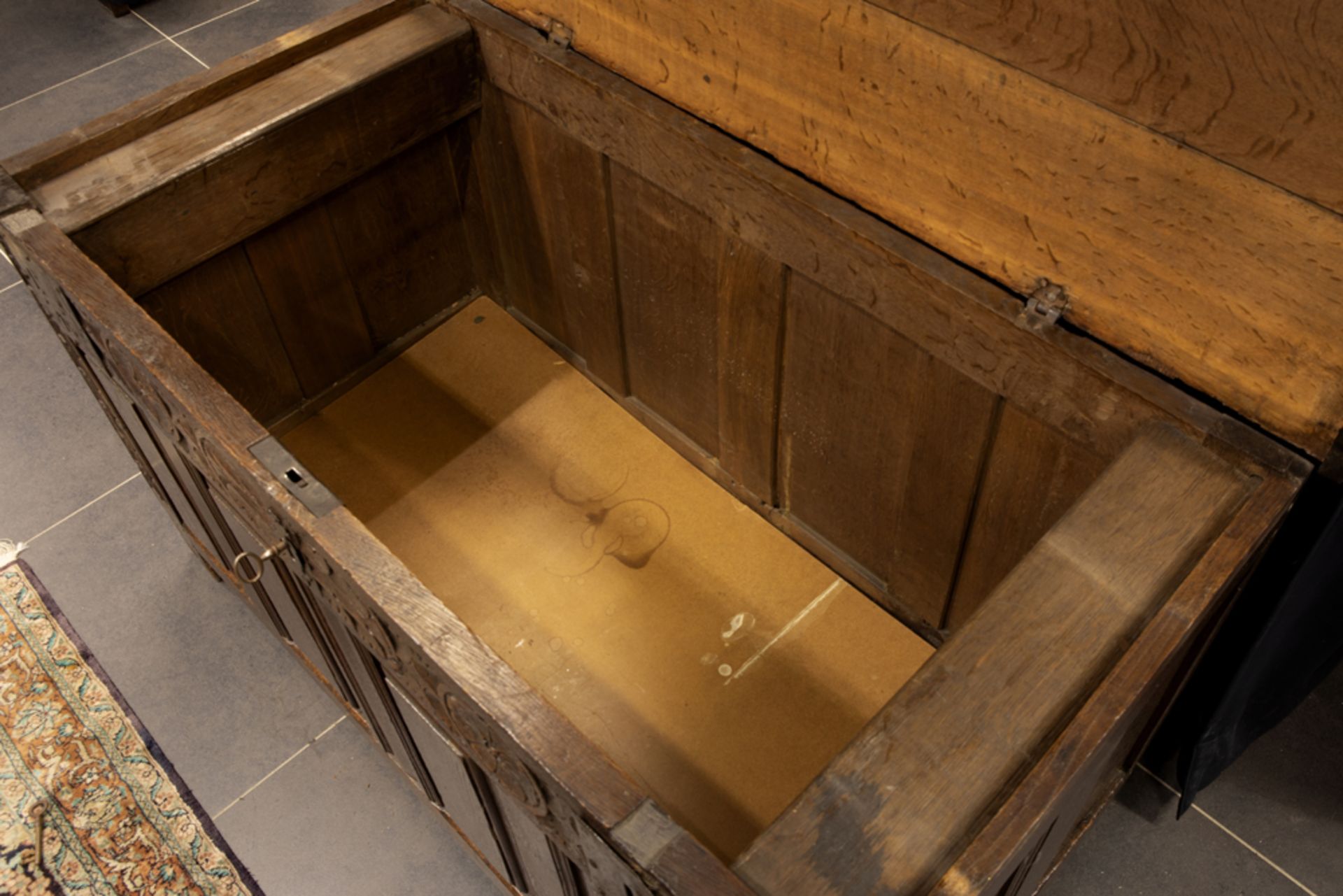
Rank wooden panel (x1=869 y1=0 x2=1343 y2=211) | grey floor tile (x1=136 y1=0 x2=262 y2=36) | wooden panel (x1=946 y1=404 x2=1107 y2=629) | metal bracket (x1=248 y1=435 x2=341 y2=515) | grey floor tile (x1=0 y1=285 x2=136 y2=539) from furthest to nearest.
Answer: grey floor tile (x1=136 y1=0 x2=262 y2=36), grey floor tile (x1=0 y1=285 x2=136 y2=539), wooden panel (x1=946 y1=404 x2=1107 y2=629), metal bracket (x1=248 y1=435 x2=341 y2=515), wooden panel (x1=869 y1=0 x2=1343 y2=211)

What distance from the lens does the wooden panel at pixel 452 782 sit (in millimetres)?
1511

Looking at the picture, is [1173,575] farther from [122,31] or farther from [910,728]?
[122,31]

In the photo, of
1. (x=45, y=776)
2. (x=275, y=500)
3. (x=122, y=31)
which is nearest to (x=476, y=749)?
(x=275, y=500)

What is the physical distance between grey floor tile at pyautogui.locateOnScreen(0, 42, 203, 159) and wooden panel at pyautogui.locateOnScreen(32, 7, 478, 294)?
1709mm

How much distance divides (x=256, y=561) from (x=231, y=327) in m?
0.42

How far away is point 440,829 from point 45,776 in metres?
0.72

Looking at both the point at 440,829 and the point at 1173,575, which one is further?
the point at 440,829

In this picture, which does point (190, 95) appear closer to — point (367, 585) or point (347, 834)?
point (367, 585)

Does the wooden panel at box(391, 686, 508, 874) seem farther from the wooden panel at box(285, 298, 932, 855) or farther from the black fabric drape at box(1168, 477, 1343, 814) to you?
the black fabric drape at box(1168, 477, 1343, 814)

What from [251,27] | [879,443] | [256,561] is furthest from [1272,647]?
[251,27]

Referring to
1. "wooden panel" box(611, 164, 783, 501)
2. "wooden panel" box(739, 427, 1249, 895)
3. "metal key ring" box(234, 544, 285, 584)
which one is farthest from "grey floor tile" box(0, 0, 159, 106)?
"wooden panel" box(739, 427, 1249, 895)

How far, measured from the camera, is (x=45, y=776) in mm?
2080

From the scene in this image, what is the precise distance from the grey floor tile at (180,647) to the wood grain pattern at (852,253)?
1.14 meters

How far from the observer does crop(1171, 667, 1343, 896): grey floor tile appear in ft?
6.22
